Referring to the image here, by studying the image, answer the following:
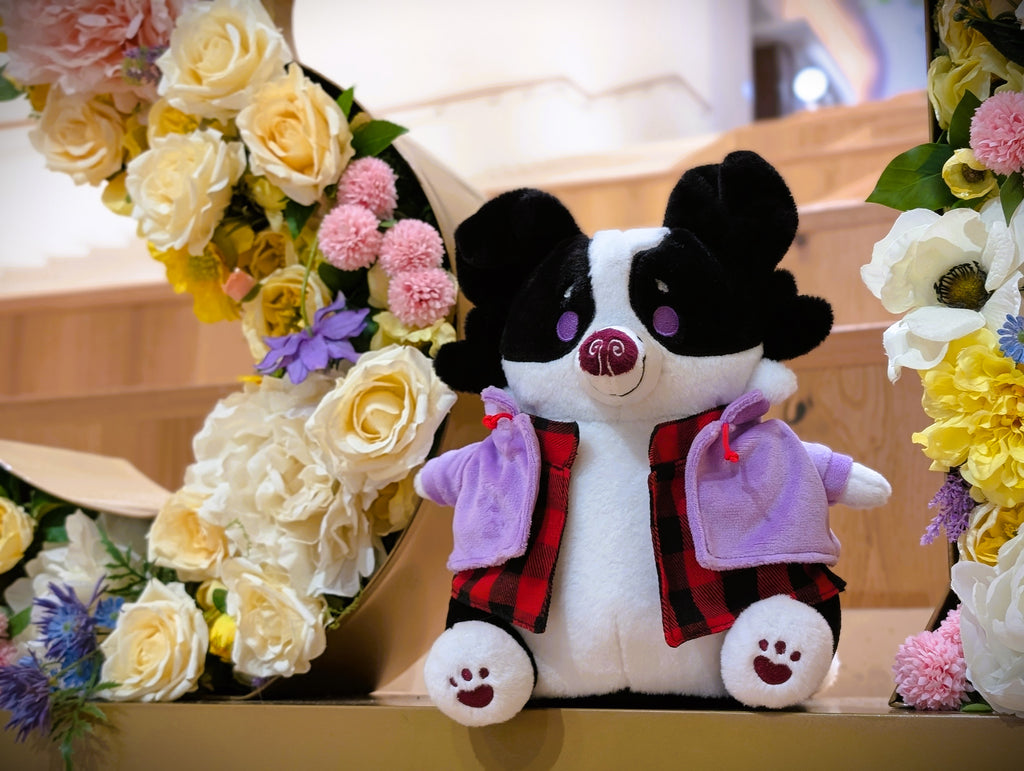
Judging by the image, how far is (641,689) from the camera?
80cm

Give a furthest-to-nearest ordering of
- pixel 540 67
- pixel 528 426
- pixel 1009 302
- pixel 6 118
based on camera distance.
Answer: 1. pixel 540 67
2. pixel 6 118
3. pixel 528 426
4. pixel 1009 302

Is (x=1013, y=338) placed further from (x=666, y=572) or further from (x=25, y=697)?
(x=25, y=697)

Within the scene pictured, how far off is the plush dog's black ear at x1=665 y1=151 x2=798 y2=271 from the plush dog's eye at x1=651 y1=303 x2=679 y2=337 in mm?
64

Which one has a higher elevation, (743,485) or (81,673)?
(743,485)

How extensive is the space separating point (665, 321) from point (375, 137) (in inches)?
15.6

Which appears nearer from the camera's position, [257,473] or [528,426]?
[528,426]

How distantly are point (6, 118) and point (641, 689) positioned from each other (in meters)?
2.28

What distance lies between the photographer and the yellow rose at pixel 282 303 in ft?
3.42

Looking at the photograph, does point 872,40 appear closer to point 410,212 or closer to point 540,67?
point 540,67

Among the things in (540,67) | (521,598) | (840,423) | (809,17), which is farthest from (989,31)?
(809,17)

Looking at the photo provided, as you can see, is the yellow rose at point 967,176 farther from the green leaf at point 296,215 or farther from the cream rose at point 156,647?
the cream rose at point 156,647

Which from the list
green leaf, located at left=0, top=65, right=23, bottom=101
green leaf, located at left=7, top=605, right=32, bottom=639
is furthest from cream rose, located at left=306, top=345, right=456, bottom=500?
green leaf, located at left=0, top=65, right=23, bottom=101

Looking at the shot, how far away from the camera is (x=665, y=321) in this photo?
0.81 meters

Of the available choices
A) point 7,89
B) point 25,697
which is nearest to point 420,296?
point 25,697
